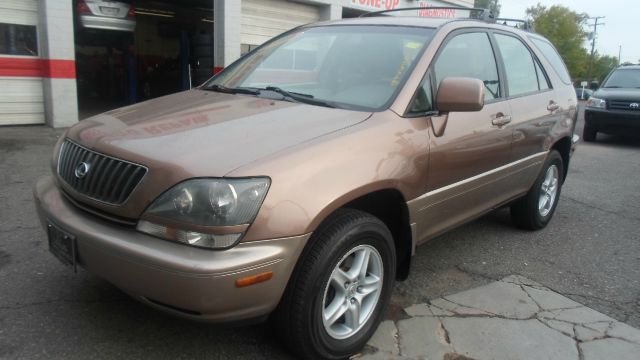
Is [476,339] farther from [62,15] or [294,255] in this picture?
[62,15]

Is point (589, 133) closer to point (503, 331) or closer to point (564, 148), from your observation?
point (564, 148)

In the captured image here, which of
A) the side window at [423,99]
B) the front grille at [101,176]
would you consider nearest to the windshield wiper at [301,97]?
the side window at [423,99]

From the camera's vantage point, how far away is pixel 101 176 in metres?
2.47

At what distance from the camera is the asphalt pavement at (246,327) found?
107 inches

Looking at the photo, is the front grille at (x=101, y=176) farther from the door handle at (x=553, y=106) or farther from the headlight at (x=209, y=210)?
the door handle at (x=553, y=106)

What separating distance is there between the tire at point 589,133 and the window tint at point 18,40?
11.1 m

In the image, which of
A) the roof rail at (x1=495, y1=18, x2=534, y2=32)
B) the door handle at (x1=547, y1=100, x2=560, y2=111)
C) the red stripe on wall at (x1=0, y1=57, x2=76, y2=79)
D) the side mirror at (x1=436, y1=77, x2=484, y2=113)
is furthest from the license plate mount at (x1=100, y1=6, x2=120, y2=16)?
the side mirror at (x1=436, y1=77, x2=484, y2=113)

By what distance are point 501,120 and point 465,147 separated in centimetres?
59

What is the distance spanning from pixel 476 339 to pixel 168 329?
1.70m

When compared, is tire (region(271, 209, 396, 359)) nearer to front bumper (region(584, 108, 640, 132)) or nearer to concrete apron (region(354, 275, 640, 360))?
concrete apron (region(354, 275, 640, 360))

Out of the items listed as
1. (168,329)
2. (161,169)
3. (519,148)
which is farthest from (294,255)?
(519,148)

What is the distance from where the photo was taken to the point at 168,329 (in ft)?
9.36

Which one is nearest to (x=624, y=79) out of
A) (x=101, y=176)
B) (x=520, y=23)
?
(x=520, y=23)

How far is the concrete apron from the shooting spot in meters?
2.87
